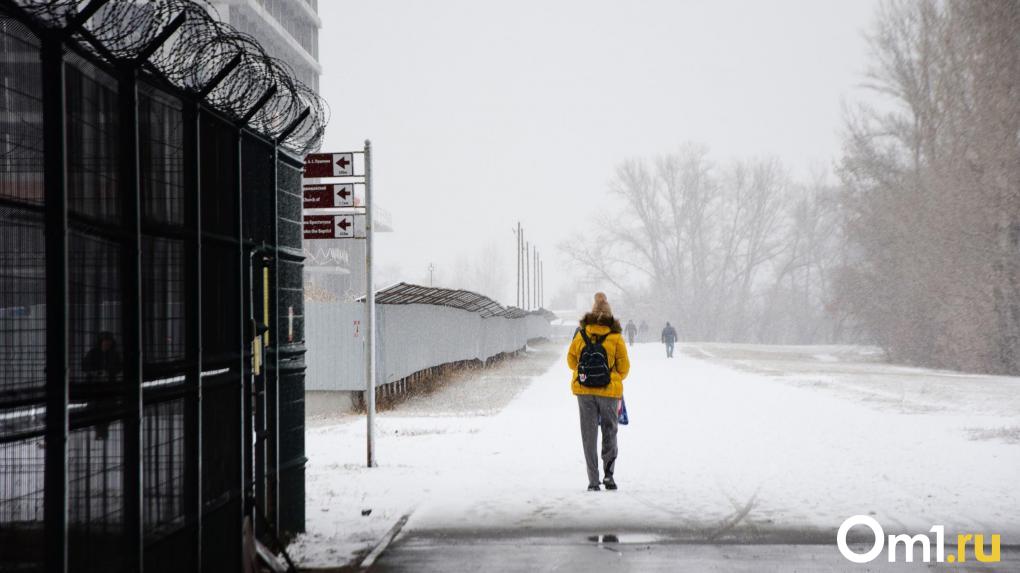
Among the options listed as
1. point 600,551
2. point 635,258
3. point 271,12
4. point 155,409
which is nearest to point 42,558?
point 155,409

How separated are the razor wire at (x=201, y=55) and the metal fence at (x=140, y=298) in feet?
0.06

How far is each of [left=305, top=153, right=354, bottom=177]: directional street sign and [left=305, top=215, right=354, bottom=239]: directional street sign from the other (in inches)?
18.6

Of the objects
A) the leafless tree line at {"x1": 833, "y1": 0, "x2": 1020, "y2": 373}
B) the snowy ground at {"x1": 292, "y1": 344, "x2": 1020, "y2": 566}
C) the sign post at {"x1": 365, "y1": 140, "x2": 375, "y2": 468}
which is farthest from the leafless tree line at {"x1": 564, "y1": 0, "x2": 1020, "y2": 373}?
the sign post at {"x1": 365, "y1": 140, "x2": 375, "y2": 468}

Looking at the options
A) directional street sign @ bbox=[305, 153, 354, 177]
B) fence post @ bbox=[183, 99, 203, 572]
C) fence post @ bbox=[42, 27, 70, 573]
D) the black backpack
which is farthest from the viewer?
directional street sign @ bbox=[305, 153, 354, 177]

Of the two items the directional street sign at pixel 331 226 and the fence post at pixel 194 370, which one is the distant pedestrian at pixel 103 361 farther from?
the directional street sign at pixel 331 226

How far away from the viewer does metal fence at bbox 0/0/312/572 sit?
4246 millimetres

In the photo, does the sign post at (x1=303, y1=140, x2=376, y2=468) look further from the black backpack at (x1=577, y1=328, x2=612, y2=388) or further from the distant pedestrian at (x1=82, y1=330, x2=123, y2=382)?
the distant pedestrian at (x1=82, y1=330, x2=123, y2=382)

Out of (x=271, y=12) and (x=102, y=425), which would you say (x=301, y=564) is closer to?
(x=102, y=425)

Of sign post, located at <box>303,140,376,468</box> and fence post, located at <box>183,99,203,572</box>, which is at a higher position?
sign post, located at <box>303,140,376,468</box>

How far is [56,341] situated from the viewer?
4211mm

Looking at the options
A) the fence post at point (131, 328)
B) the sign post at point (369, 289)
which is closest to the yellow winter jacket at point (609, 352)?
the sign post at point (369, 289)

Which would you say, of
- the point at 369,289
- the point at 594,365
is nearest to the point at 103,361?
the point at 594,365

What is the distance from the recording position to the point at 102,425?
4.84m

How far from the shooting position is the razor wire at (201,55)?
4.74 meters
